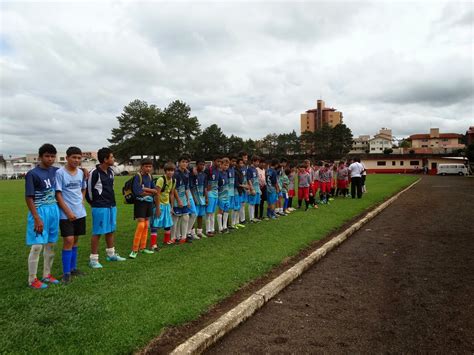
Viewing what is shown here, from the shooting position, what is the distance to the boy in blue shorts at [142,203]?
253 inches

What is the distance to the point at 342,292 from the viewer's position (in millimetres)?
4949

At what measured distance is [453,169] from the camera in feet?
183

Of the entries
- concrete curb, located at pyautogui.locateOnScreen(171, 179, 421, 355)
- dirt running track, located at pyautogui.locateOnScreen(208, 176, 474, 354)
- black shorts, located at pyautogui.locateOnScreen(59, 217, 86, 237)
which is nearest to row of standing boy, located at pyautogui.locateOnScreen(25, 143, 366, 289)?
black shorts, located at pyautogui.locateOnScreen(59, 217, 86, 237)

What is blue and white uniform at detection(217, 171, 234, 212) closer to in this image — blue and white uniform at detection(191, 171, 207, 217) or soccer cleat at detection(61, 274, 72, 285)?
blue and white uniform at detection(191, 171, 207, 217)

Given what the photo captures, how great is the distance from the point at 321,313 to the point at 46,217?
394 centimetres

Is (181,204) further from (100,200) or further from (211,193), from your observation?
(100,200)

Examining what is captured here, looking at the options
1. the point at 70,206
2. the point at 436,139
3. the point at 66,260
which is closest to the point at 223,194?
the point at 70,206

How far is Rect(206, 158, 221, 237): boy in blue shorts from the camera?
27.3 feet

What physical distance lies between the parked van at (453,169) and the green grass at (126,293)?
190 ft

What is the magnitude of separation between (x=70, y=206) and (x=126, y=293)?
5.82ft

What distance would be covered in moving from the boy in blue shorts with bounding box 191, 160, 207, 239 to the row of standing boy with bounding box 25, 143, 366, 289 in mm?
23

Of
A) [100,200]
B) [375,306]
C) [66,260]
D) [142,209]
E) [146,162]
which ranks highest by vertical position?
[146,162]

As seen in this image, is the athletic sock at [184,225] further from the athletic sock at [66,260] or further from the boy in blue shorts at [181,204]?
the athletic sock at [66,260]

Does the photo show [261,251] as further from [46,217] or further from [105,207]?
[46,217]
